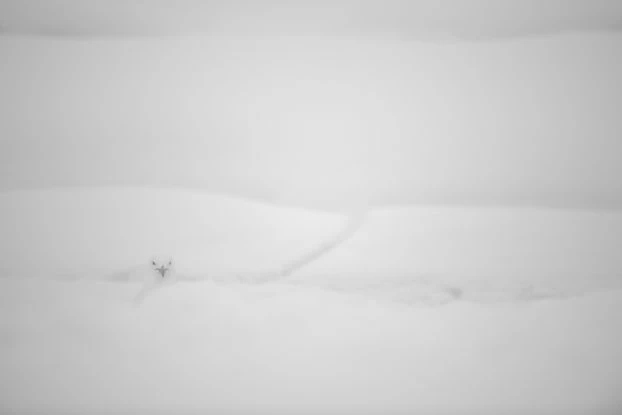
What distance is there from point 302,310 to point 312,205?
0.21 metres

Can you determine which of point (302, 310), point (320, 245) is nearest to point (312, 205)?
point (320, 245)

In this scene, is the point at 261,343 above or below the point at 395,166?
below

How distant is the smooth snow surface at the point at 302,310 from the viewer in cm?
60

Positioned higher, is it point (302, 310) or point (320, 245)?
point (320, 245)

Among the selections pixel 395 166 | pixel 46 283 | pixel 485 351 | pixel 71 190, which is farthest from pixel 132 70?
pixel 485 351

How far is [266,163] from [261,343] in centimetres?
36

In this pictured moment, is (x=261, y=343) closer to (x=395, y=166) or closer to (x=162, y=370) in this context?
(x=162, y=370)

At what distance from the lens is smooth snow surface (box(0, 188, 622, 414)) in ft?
1.97

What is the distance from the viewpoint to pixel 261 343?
63 centimetres

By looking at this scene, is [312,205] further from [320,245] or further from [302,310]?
[302,310]

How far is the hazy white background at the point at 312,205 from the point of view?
61 centimetres

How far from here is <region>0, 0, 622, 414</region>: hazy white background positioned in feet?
2.00

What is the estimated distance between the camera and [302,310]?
645 millimetres

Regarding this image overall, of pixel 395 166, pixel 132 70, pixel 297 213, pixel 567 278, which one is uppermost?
pixel 132 70
